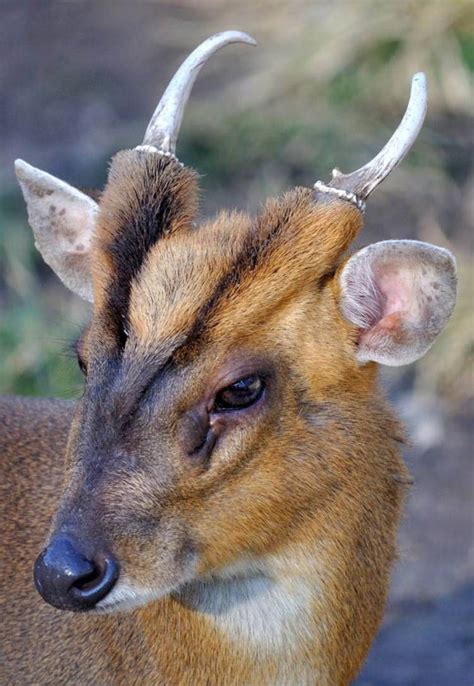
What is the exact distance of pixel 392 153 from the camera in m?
4.46

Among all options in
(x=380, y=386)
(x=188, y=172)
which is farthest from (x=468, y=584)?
(x=188, y=172)

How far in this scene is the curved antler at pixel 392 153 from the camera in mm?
4465

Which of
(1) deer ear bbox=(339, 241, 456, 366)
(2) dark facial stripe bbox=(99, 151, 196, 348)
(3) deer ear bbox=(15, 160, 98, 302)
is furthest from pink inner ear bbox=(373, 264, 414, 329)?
(3) deer ear bbox=(15, 160, 98, 302)

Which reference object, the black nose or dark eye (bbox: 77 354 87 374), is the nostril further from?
dark eye (bbox: 77 354 87 374)

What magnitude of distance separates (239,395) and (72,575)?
2.55 ft

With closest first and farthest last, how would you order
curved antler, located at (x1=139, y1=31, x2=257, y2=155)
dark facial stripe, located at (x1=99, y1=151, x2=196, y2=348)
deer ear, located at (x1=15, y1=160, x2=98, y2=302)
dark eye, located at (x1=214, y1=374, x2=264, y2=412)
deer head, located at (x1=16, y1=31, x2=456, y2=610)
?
deer head, located at (x1=16, y1=31, x2=456, y2=610) < dark eye, located at (x1=214, y1=374, x2=264, y2=412) < dark facial stripe, located at (x1=99, y1=151, x2=196, y2=348) < curved antler, located at (x1=139, y1=31, x2=257, y2=155) < deer ear, located at (x1=15, y1=160, x2=98, y2=302)

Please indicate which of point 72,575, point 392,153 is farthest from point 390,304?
point 72,575

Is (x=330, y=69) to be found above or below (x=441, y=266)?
below

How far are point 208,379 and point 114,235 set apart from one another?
67 centimetres

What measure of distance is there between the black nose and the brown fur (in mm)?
54

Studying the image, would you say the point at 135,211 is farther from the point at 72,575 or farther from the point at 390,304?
the point at 72,575

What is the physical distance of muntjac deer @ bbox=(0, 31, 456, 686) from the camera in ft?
13.7

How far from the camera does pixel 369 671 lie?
23.1 ft

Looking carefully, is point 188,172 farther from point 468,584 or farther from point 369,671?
point 468,584
